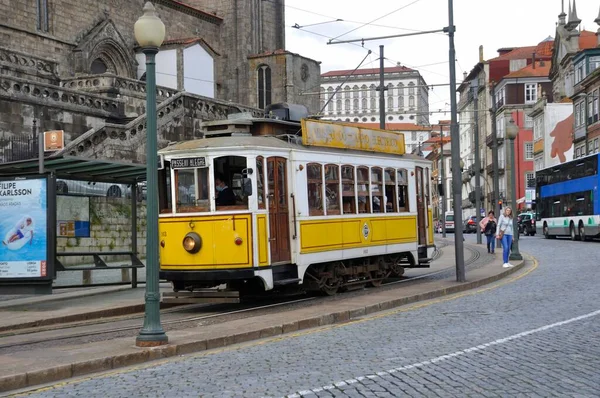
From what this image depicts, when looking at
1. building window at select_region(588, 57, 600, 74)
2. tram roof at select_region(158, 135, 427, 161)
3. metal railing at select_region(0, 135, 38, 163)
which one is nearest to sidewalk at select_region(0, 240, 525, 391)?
tram roof at select_region(158, 135, 427, 161)

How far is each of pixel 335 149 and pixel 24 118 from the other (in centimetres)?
1507

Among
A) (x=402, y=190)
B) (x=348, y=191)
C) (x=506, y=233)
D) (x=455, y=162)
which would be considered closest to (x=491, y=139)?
(x=506, y=233)

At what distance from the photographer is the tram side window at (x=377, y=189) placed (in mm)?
18922

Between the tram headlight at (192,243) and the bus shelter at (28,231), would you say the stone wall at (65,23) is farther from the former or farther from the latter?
the tram headlight at (192,243)

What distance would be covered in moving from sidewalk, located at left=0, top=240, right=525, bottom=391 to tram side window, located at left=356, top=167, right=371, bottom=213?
1808mm

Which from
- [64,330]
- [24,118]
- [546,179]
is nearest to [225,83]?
[546,179]

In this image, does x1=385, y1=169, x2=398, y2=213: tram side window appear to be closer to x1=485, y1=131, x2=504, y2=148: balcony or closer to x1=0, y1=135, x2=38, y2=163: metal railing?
x1=0, y1=135, x2=38, y2=163: metal railing

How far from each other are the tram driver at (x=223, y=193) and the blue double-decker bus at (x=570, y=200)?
90.2ft

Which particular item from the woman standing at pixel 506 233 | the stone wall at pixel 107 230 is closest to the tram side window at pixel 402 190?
the woman standing at pixel 506 233

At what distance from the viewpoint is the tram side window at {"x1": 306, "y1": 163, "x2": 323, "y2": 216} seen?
1658cm

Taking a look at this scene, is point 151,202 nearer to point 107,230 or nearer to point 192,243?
point 192,243

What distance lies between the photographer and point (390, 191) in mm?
19688

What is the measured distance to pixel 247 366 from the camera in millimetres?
9555

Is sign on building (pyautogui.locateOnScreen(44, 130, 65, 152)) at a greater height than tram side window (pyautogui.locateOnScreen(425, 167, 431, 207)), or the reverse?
sign on building (pyautogui.locateOnScreen(44, 130, 65, 152))
